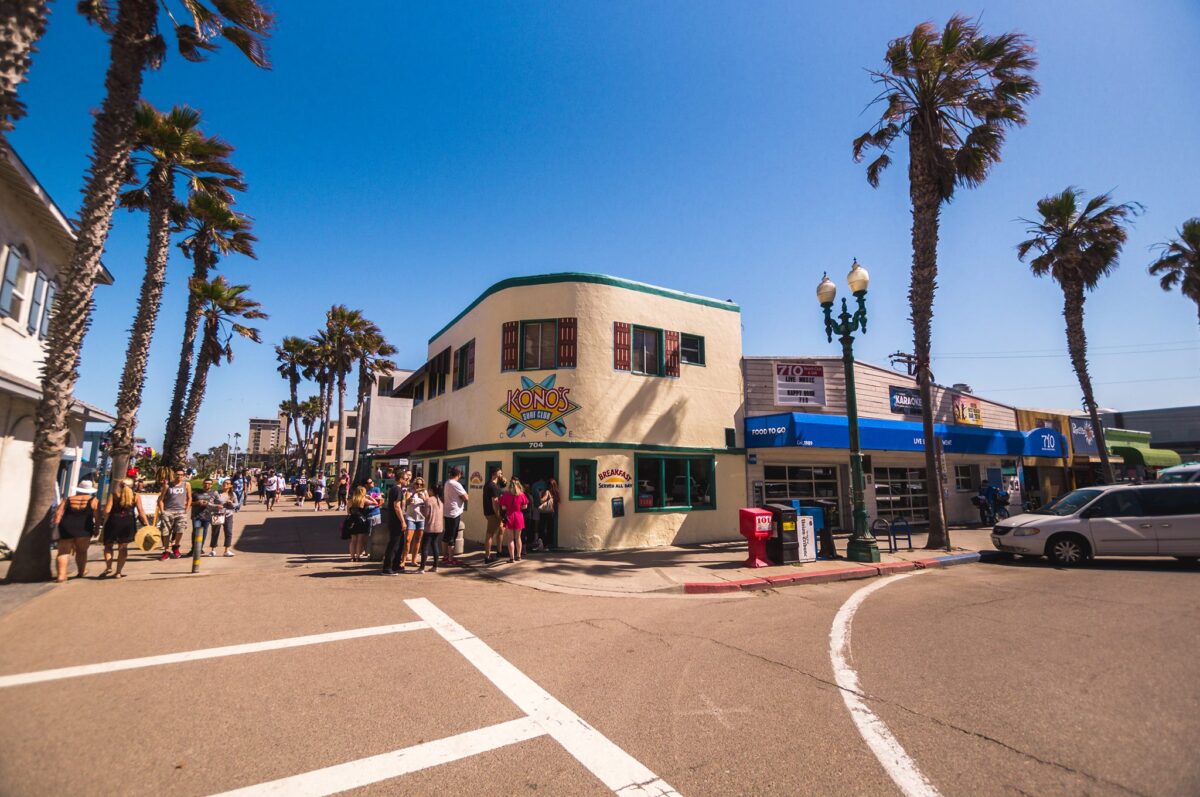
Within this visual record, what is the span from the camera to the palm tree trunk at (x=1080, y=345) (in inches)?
819

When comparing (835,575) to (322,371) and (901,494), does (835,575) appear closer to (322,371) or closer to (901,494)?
(901,494)

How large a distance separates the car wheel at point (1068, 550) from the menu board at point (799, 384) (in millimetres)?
6429

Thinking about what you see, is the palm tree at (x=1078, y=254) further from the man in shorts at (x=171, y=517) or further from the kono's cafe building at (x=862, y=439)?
the man in shorts at (x=171, y=517)

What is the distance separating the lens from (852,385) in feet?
40.0

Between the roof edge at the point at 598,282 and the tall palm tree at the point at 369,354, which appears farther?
the tall palm tree at the point at 369,354

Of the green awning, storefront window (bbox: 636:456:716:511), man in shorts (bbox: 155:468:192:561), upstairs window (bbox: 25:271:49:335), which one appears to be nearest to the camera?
man in shorts (bbox: 155:468:192:561)

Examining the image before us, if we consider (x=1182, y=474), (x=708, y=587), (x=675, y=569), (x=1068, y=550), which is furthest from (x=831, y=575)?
(x=1182, y=474)

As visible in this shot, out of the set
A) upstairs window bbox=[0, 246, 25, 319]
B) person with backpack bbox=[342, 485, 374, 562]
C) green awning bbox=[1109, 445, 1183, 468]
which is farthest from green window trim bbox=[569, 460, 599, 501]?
green awning bbox=[1109, 445, 1183, 468]

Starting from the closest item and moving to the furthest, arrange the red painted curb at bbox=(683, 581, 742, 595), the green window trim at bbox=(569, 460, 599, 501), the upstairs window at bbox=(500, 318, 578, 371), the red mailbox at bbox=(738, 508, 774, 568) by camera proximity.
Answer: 1. the red painted curb at bbox=(683, 581, 742, 595)
2. the red mailbox at bbox=(738, 508, 774, 568)
3. the green window trim at bbox=(569, 460, 599, 501)
4. the upstairs window at bbox=(500, 318, 578, 371)

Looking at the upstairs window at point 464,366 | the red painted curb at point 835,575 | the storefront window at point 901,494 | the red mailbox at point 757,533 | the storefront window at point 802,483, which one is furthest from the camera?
the storefront window at point 901,494

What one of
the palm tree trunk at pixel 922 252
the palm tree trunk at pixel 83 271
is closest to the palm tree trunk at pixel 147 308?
the palm tree trunk at pixel 83 271

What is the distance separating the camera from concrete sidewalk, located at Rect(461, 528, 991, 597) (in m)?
9.08

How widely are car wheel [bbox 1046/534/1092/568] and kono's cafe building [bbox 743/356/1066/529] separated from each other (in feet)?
10.8

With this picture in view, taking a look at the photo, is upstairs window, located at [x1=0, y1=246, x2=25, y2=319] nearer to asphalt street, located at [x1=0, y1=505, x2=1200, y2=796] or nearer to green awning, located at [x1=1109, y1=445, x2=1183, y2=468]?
asphalt street, located at [x1=0, y1=505, x2=1200, y2=796]
